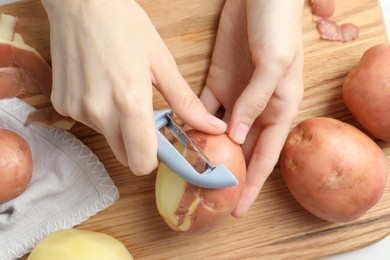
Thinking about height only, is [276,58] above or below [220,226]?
above

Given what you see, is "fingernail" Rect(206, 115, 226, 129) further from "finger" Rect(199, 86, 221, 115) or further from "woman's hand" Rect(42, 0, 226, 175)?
"finger" Rect(199, 86, 221, 115)

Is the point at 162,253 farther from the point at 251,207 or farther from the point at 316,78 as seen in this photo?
the point at 316,78

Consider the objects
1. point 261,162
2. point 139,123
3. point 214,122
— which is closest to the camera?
point 139,123

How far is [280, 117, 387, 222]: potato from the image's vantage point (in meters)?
1.42

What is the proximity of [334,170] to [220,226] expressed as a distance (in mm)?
314

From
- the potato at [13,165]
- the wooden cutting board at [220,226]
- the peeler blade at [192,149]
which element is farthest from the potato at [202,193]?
the potato at [13,165]

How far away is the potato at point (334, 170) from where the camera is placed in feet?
4.66

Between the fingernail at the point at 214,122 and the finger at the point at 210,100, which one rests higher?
the fingernail at the point at 214,122

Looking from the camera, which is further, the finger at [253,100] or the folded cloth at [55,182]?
the folded cloth at [55,182]

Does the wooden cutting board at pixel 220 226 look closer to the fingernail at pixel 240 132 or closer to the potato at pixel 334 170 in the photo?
the potato at pixel 334 170

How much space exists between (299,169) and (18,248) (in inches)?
27.0

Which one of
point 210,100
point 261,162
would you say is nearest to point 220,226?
point 261,162

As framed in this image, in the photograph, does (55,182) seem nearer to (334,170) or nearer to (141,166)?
(141,166)

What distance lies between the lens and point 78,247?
143 centimetres
